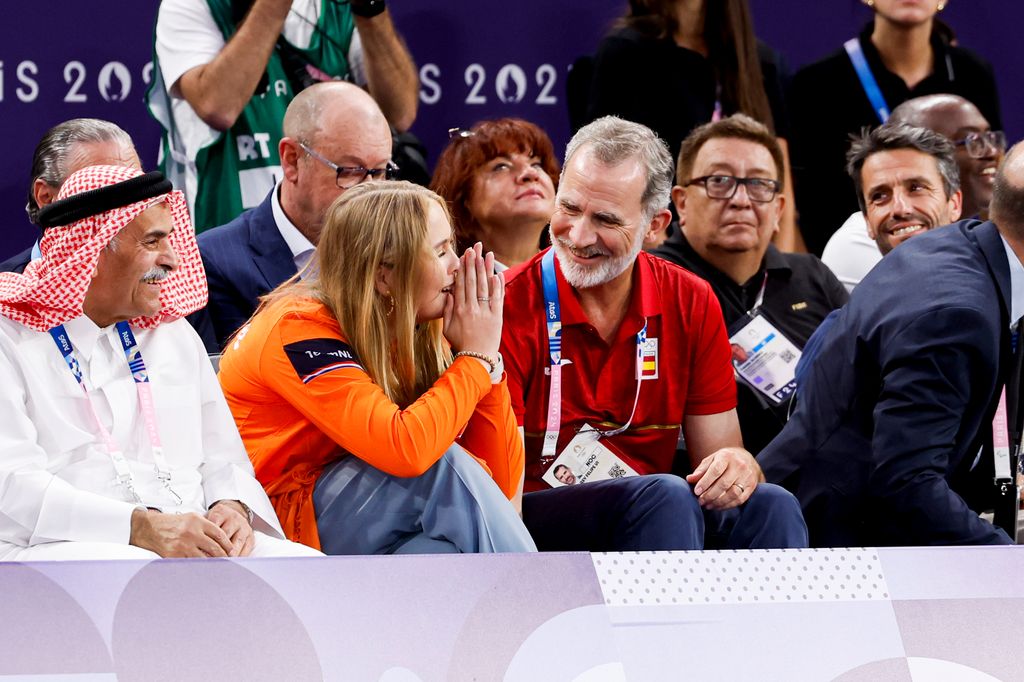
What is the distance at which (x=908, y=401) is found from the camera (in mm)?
2760

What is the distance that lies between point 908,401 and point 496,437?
0.84 m

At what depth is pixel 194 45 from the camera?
13.1 ft

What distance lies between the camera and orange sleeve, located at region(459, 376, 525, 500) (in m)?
2.87

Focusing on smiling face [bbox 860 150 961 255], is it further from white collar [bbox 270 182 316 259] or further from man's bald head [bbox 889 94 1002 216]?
white collar [bbox 270 182 316 259]

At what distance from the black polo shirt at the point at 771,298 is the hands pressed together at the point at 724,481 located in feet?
2.28

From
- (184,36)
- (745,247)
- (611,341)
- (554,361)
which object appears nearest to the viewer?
(554,361)

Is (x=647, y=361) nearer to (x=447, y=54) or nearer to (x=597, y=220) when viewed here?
(x=597, y=220)

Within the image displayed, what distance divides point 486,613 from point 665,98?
2.46 meters

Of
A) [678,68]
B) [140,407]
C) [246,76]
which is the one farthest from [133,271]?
[678,68]

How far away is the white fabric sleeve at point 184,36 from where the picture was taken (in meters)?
3.99

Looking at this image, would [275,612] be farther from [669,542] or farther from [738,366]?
[738,366]

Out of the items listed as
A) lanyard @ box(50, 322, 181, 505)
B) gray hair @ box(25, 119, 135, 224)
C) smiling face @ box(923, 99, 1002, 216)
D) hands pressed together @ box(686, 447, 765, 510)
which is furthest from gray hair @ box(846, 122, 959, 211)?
lanyard @ box(50, 322, 181, 505)

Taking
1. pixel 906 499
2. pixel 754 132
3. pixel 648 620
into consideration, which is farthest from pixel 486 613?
pixel 754 132

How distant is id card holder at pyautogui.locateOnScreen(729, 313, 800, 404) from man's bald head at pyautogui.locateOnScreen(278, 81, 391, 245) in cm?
110
